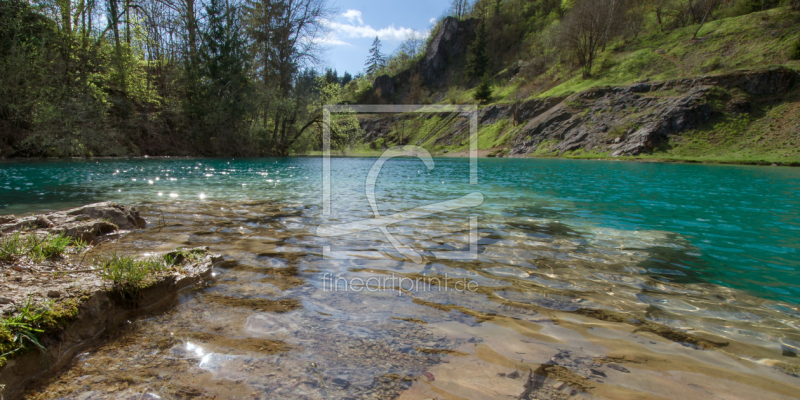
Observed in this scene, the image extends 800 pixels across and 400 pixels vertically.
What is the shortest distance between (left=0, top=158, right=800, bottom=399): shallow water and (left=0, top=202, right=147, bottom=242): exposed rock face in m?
0.45

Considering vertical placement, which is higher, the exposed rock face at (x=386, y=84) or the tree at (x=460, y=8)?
the tree at (x=460, y=8)

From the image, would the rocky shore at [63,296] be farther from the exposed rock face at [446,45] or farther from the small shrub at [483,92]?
the exposed rock face at [446,45]

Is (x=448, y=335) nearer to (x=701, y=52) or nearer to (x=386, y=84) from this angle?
(x=701, y=52)

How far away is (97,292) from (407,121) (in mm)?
88259

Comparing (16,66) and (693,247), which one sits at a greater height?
(16,66)

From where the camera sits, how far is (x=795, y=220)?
7734mm

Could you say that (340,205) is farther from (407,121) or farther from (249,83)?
(407,121)

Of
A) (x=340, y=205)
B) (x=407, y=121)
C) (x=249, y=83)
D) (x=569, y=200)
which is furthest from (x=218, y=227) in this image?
(x=407, y=121)

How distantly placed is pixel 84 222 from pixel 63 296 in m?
3.60

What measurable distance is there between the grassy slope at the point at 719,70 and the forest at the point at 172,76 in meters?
2.90

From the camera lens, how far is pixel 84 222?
17.5 ft

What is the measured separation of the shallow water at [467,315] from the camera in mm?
2168

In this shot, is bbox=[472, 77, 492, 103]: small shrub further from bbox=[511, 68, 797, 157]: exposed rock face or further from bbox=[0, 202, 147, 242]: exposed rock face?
bbox=[0, 202, 147, 242]: exposed rock face

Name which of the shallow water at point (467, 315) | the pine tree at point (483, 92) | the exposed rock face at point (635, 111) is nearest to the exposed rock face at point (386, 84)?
the pine tree at point (483, 92)
